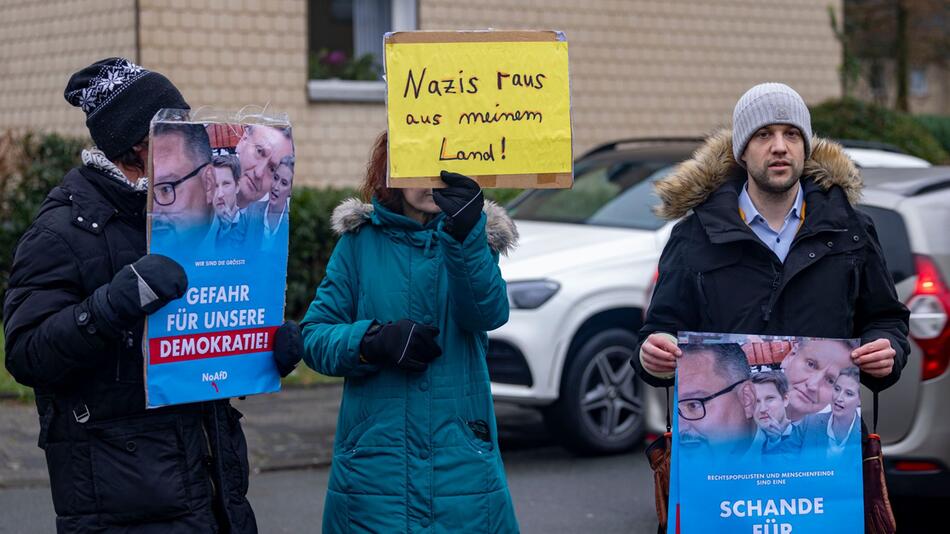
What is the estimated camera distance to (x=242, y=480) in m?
3.64

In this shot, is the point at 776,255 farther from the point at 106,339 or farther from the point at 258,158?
the point at 106,339

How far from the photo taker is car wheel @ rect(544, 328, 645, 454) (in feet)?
26.5

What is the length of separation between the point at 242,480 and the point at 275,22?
34.3 ft

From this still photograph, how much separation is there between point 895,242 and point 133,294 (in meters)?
3.86

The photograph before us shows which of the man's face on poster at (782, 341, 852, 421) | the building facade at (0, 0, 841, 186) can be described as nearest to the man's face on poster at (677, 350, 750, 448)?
the man's face on poster at (782, 341, 852, 421)

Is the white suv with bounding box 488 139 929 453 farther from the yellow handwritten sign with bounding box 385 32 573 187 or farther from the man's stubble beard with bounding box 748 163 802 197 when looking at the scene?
the yellow handwritten sign with bounding box 385 32 573 187

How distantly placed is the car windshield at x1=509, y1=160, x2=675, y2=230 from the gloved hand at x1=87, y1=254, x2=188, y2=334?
562 centimetres

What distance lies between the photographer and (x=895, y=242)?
6.02 m

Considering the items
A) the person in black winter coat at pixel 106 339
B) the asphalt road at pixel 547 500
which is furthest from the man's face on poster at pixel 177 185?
the asphalt road at pixel 547 500

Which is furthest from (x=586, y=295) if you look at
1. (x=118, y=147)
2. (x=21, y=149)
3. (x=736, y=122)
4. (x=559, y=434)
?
(x=21, y=149)

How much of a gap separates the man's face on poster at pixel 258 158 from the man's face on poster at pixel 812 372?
4.69ft

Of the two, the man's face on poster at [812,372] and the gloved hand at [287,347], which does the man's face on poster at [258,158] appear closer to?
the gloved hand at [287,347]

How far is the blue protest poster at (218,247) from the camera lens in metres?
3.34

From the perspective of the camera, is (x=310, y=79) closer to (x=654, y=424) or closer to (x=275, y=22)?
(x=275, y=22)
